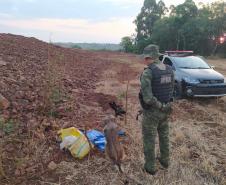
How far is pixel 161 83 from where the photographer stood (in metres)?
4.74

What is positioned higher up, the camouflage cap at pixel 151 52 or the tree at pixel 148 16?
the tree at pixel 148 16

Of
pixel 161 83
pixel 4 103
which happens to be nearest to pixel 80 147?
pixel 161 83

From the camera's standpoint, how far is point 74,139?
5.57 m

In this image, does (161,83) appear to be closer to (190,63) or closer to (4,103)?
(4,103)

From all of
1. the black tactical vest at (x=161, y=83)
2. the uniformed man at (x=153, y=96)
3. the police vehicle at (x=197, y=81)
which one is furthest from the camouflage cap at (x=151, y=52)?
the police vehicle at (x=197, y=81)

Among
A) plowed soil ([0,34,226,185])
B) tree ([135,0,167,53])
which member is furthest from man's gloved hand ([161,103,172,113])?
tree ([135,0,167,53])

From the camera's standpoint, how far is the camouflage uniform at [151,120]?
4664 millimetres

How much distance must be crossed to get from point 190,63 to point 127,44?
45832 mm

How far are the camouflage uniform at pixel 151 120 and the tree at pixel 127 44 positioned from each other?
49987mm

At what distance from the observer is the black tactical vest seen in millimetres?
4691

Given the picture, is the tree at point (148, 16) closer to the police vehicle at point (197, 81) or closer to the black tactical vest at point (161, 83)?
the police vehicle at point (197, 81)

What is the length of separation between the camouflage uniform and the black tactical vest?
0.22ft

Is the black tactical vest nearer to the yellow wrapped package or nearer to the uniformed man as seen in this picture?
the uniformed man

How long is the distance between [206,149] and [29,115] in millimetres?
3630
